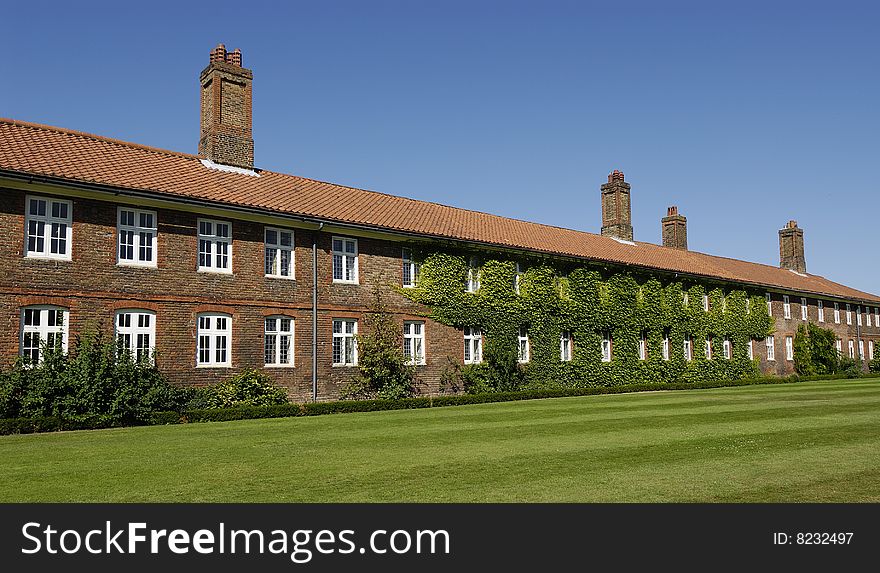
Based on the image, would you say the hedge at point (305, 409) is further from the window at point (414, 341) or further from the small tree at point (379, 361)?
the window at point (414, 341)

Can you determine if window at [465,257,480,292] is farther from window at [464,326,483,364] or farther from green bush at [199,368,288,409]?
green bush at [199,368,288,409]

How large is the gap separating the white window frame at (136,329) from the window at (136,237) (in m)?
1.27

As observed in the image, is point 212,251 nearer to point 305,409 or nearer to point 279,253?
point 279,253

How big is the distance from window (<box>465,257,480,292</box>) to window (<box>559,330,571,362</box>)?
5.06 metres

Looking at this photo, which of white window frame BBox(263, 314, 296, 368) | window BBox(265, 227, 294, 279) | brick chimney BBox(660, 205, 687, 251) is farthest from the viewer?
brick chimney BBox(660, 205, 687, 251)

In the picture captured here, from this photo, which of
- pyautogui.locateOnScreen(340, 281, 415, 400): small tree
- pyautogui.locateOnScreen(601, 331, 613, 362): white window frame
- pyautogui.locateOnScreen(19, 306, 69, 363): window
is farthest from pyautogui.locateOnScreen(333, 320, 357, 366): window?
pyautogui.locateOnScreen(601, 331, 613, 362): white window frame

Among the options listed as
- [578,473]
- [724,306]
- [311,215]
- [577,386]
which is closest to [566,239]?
[577,386]

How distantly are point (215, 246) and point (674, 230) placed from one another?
3454cm

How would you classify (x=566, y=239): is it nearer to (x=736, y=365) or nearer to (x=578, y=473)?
(x=736, y=365)

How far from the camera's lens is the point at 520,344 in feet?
96.5

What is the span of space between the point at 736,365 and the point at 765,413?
26581mm

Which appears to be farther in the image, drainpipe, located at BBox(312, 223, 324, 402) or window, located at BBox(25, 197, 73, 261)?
drainpipe, located at BBox(312, 223, 324, 402)

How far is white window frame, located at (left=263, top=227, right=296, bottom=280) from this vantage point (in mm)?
22375

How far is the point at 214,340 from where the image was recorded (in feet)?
68.8
